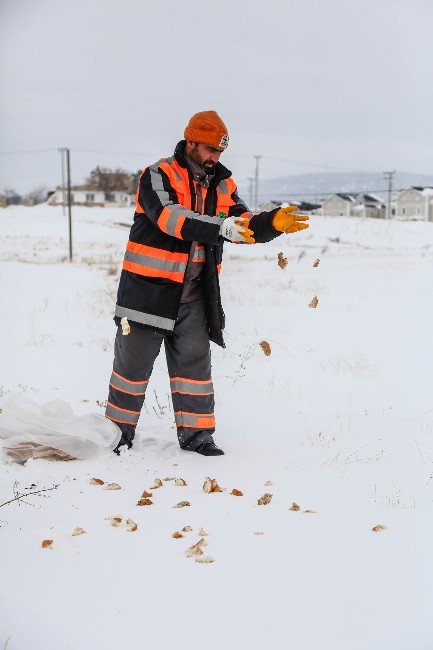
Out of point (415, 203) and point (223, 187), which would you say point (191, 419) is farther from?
point (415, 203)

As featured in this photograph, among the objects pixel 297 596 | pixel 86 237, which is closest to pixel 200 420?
pixel 297 596

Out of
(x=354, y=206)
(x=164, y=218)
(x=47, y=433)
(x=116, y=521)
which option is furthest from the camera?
(x=354, y=206)

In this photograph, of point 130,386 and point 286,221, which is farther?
point 130,386

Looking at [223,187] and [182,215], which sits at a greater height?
[223,187]

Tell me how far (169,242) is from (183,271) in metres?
0.18

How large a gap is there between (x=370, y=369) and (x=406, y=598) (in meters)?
3.89

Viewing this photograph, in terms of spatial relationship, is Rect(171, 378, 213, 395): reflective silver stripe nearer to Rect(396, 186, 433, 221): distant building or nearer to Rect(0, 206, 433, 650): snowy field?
Rect(0, 206, 433, 650): snowy field

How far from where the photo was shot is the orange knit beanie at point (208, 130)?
380 cm

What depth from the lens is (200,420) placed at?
4172 millimetres

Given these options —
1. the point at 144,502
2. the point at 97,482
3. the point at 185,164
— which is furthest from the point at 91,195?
the point at 144,502

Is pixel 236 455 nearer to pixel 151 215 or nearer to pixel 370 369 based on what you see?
pixel 151 215

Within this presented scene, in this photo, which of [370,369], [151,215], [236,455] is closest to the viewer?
[151,215]

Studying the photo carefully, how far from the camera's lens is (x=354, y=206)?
76375 mm

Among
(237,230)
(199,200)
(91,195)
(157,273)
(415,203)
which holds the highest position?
(91,195)
